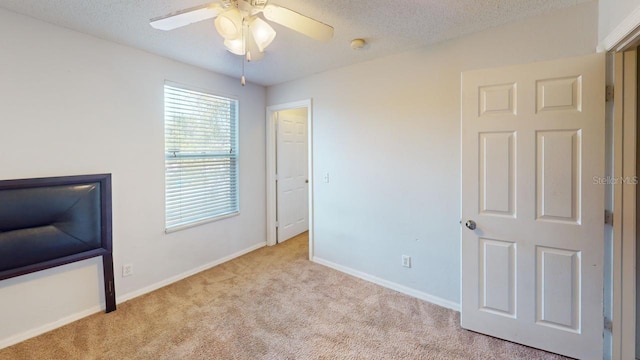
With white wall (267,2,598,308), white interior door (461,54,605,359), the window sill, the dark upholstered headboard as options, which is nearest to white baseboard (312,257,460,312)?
white wall (267,2,598,308)

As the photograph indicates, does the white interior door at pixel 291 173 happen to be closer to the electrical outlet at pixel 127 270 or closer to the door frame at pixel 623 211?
the electrical outlet at pixel 127 270

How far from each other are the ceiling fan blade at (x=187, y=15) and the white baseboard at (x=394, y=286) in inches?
106

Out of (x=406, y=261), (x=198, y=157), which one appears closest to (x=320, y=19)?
(x=198, y=157)

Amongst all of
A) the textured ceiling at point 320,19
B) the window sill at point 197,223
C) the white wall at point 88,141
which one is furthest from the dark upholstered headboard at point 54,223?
the textured ceiling at point 320,19

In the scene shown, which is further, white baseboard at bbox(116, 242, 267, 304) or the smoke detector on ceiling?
white baseboard at bbox(116, 242, 267, 304)

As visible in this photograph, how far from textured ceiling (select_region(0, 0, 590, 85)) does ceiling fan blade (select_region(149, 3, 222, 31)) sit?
1.16ft

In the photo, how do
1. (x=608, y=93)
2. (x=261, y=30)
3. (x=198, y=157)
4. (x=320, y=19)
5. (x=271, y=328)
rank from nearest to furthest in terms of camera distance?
(x=261, y=30) → (x=608, y=93) → (x=320, y=19) → (x=271, y=328) → (x=198, y=157)

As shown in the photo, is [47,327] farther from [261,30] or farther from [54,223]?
[261,30]

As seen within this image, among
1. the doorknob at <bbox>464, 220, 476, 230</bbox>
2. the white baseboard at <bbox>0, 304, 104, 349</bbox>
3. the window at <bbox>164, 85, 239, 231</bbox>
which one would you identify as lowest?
the white baseboard at <bbox>0, 304, 104, 349</bbox>

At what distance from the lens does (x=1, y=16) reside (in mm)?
1870

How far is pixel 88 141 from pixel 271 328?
84.3 inches

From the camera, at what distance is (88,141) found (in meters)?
2.30

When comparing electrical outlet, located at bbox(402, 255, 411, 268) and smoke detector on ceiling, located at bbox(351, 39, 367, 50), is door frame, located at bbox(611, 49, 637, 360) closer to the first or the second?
electrical outlet, located at bbox(402, 255, 411, 268)

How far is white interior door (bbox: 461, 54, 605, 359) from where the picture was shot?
5.65ft
